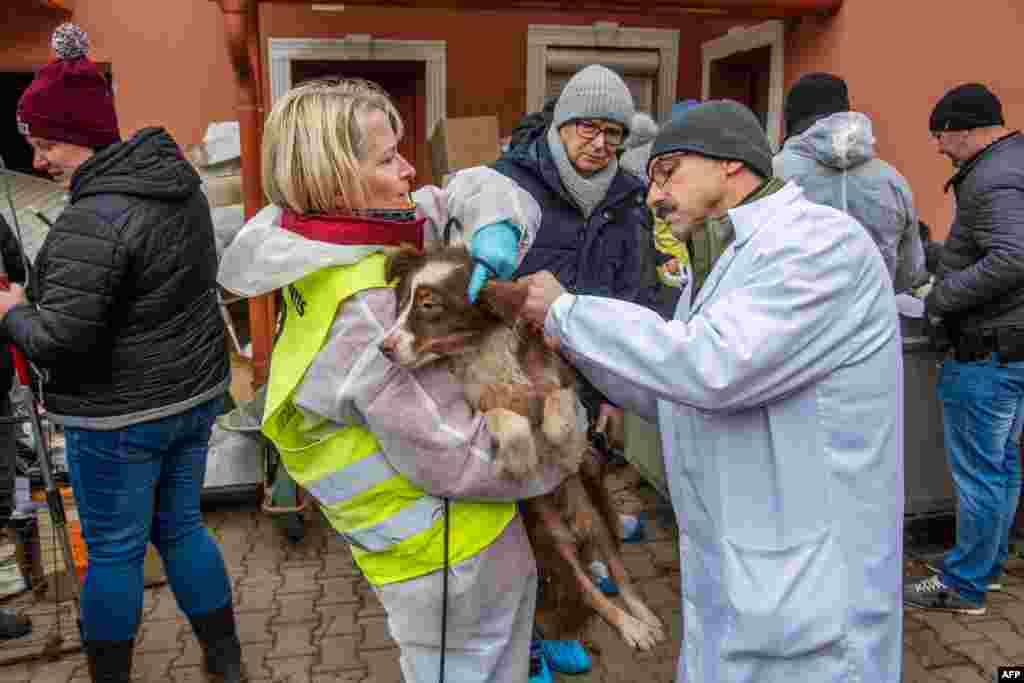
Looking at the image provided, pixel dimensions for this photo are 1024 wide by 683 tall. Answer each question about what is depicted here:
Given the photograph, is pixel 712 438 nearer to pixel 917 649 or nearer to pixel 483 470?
pixel 483 470

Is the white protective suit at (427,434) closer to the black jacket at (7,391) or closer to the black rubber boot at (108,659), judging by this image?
the black rubber boot at (108,659)

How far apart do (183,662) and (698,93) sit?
329 inches

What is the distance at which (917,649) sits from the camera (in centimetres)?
417

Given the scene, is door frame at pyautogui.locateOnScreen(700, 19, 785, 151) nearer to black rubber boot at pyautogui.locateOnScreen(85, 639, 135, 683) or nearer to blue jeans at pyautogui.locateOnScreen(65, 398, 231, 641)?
blue jeans at pyautogui.locateOnScreen(65, 398, 231, 641)

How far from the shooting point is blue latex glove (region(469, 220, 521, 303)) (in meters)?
Answer: 2.09

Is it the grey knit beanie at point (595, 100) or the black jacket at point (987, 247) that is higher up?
the grey knit beanie at point (595, 100)

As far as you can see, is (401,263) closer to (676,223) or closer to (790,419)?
(676,223)

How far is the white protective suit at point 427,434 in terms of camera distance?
198 centimetres

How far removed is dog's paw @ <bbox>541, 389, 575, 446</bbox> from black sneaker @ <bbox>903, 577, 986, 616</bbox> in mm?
3260

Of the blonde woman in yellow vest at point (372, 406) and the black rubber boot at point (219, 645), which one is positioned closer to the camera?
the blonde woman in yellow vest at point (372, 406)

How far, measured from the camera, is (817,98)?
4.70m

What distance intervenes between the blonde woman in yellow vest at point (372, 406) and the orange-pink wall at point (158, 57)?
7.75 metres

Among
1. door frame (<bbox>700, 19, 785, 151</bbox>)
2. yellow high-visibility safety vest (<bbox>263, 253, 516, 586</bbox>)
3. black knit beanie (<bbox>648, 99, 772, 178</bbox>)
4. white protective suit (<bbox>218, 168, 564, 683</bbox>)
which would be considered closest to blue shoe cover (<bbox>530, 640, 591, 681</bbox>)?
white protective suit (<bbox>218, 168, 564, 683</bbox>)

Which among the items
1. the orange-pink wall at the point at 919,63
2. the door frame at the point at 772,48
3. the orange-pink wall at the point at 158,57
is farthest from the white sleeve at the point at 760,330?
the orange-pink wall at the point at 158,57
